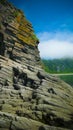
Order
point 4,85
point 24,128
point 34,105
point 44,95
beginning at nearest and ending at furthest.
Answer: point 24,128 → point 34,105 → point 44,95 → point 4,85

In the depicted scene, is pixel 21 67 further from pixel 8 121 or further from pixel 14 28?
pixel 8 121

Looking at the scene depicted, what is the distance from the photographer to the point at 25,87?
72.2 metres

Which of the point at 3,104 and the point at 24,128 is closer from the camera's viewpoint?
the point at 24,128

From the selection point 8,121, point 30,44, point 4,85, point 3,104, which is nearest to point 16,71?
point 4,85

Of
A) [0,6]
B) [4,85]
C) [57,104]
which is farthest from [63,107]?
[0,6]

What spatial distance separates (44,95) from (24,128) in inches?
814

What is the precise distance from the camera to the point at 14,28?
96.1 m

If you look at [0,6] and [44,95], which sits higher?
[0,6]

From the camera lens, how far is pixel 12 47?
93.9 metres

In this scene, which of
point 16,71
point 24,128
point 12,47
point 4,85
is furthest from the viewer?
point 12,47

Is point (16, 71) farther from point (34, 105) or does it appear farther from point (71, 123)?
point (71, 123)

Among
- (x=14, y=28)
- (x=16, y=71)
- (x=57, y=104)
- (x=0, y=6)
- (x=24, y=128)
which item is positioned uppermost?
(x=0, y=6)

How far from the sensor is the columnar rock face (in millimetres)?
49969

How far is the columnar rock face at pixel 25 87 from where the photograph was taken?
4997 cm
